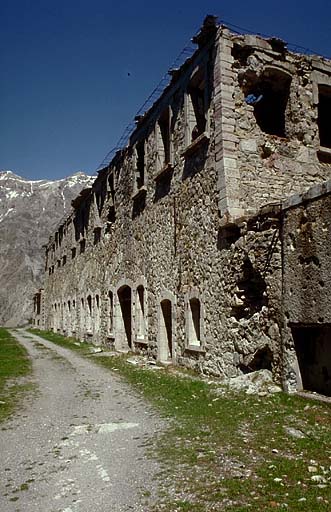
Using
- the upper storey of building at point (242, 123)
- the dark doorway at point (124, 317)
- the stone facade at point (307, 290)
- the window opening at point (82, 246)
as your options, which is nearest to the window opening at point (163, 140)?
the upper storey of building at point (242, 123)

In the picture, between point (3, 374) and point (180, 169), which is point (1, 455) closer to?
point (3, 374)

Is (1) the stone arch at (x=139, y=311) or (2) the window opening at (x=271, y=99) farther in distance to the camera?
(1) the stone arch at (x=139, y=311)

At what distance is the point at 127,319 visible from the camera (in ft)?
61.3

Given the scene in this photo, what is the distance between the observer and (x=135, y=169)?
16.7 meters

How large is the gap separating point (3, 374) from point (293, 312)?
8005 mm

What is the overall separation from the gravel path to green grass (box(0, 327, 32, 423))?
292 mm

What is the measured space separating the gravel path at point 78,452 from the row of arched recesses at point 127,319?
2.82m

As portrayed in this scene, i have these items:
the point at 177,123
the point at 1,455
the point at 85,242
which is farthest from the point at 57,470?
the point at 85,242

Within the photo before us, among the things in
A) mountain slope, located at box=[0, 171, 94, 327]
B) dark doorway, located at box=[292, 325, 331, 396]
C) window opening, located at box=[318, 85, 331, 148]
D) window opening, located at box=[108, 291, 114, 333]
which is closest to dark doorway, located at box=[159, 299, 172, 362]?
window opening, located at box=[108, 291, 114, 333]

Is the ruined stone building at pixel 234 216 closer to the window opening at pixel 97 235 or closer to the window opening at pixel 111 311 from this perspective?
the window opening at pixel 111 311

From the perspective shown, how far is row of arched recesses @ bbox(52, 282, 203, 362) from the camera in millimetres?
11844

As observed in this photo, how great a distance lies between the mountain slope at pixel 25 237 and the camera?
69.6 meters

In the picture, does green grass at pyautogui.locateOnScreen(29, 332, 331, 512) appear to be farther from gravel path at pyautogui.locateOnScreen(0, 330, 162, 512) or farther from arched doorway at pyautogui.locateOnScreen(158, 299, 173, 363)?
arched doorway at pyautogui.locateOnScreen(158, 299, 173, 363)

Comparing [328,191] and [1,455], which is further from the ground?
[328,191]
